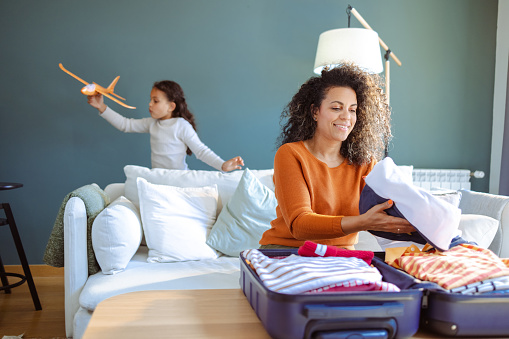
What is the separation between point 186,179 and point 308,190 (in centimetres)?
117

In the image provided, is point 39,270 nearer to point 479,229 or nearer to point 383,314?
point 479,229

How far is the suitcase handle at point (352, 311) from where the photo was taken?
1.87 ft

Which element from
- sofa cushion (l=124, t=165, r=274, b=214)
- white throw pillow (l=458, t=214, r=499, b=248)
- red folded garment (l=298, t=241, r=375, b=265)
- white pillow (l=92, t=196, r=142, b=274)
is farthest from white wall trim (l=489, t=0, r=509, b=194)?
red folded garment (l=298, t=241, r=375, b=265)

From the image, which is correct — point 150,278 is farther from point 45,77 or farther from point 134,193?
point 45,77

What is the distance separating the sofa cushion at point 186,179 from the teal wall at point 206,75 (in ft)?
2.88

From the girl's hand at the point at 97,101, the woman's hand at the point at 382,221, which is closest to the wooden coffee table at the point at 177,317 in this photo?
the woman's hand at the point at 382,221

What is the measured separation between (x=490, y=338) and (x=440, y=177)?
2880 millimetres

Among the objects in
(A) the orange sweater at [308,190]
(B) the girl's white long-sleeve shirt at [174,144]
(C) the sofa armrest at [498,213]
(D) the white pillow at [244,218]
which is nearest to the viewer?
(A) the orange sweater at [308,190]

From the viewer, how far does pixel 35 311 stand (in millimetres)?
2559

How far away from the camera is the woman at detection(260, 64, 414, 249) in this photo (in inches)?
53.8

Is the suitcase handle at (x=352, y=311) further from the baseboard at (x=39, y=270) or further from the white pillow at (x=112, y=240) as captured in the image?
the baseboard at (x=39, y=270)

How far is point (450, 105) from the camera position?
135 inches

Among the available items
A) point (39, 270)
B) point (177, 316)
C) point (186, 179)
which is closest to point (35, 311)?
point (39, 270)

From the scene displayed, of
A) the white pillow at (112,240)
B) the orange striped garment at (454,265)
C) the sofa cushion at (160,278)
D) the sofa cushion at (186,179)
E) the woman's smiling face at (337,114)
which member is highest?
the woman's smiling face at (337,114)
